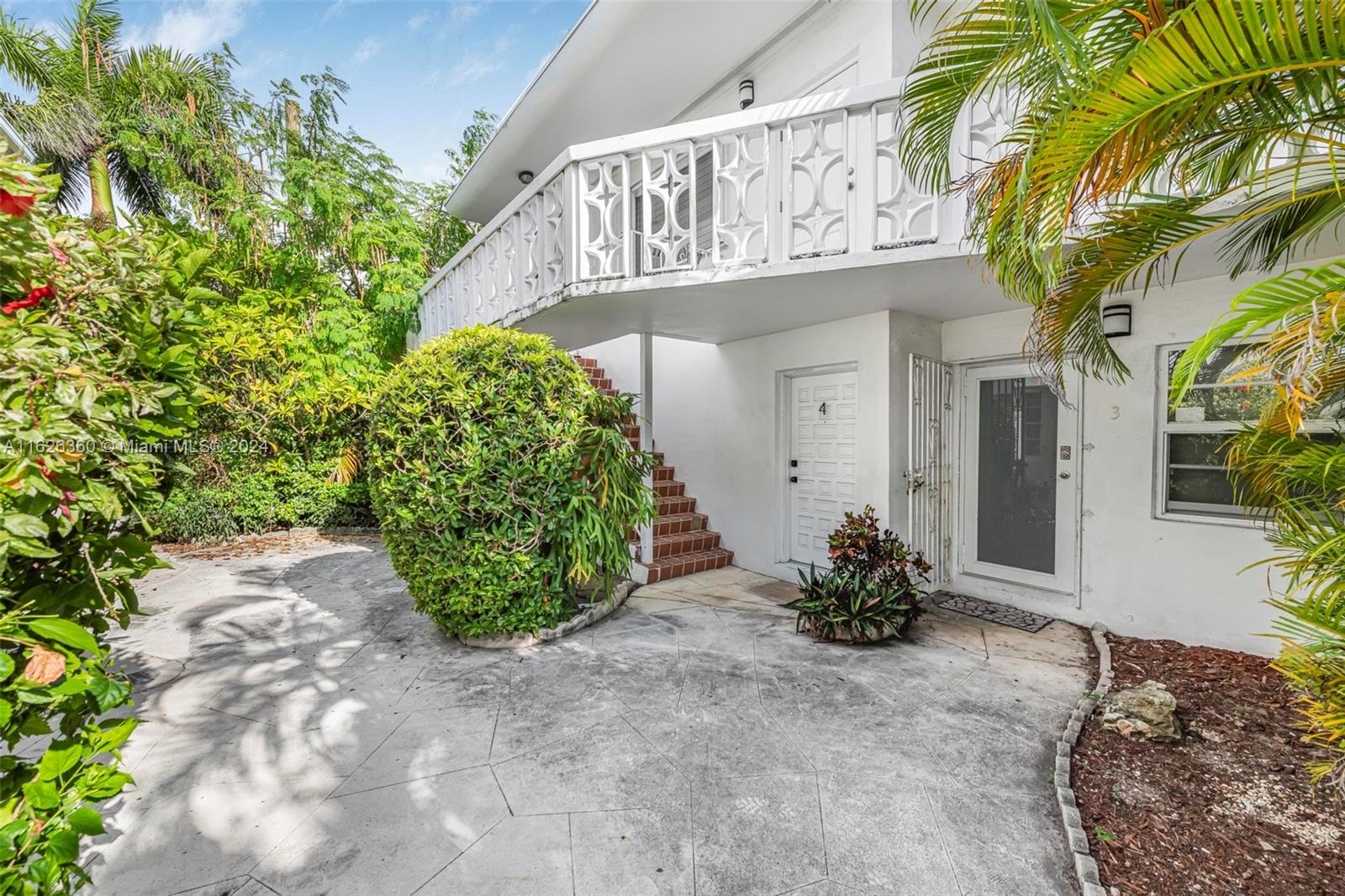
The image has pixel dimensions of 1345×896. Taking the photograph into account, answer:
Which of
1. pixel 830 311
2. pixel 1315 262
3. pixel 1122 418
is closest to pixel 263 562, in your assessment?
pixel 830 311

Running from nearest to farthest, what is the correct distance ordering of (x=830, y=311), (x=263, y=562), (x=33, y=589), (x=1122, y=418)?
(x=33, y=589), (x=1122, y=418), (x=830, y=311), (x=263, y=562)

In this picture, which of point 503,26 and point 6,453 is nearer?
point 6,453

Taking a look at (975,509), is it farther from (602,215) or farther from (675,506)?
(602,215)

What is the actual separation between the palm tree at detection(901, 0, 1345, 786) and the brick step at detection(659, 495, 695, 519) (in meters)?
5.53

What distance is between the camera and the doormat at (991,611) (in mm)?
5316

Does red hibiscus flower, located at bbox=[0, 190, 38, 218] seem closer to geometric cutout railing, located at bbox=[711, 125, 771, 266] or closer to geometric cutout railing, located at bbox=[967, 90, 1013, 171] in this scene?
geometric cutout railing, located at bbox=[711, 125, 771, 266]

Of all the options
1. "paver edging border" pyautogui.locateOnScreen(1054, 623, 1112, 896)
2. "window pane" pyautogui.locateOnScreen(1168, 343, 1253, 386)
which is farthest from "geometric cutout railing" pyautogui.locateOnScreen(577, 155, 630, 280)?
"window pane" pyautogui.locateOnScreen(1168, 343, 1253, 386)

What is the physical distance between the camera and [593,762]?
3.12m

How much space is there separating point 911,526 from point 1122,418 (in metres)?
2.09

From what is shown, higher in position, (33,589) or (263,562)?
(33,589)

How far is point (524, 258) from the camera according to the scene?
21.1ft

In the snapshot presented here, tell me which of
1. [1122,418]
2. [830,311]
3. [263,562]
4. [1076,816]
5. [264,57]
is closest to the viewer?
[1076,816]

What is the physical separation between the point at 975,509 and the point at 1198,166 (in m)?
4.16

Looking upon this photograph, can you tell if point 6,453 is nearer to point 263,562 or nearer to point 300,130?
point 263,562
